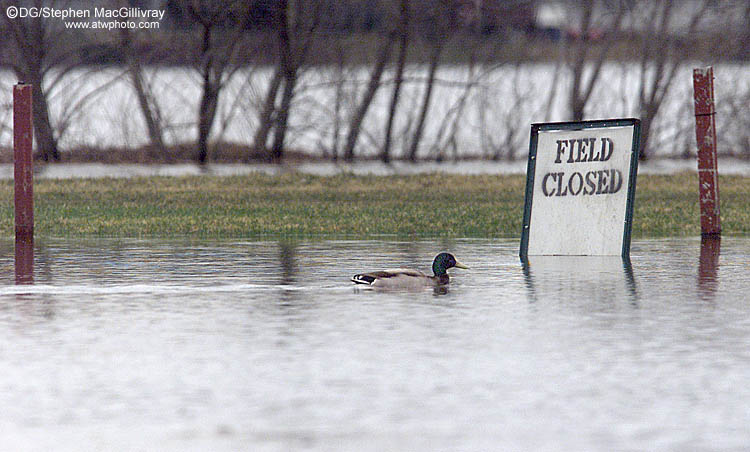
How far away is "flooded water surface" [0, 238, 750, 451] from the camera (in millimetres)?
8102

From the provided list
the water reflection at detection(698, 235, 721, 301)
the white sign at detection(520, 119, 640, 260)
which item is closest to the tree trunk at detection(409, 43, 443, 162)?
the water reflection at detection(698, 235, 721, 301)

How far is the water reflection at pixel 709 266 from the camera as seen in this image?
14156 mm

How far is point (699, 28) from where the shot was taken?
39.0 meters

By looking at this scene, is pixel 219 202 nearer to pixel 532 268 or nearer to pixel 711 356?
pixel 532 268

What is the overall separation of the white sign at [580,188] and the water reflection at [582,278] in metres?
0.24

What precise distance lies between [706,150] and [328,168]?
16283 millimetres

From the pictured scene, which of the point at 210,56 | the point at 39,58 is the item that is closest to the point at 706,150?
the point at 210,56

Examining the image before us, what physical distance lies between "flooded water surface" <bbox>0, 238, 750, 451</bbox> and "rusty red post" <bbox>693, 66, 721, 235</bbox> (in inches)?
146

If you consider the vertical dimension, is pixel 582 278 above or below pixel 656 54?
below

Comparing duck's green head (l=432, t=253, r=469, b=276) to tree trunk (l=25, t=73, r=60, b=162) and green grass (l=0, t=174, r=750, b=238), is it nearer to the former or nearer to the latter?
green grass (l=0, t=174, r=750, b=238)

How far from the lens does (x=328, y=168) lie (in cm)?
3575

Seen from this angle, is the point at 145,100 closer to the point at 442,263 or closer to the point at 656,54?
the point at 656,54

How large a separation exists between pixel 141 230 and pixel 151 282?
6.60 m

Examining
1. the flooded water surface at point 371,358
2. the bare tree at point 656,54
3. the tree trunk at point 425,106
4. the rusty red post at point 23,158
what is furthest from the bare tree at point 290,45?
the flooded water surface at point 371,358
